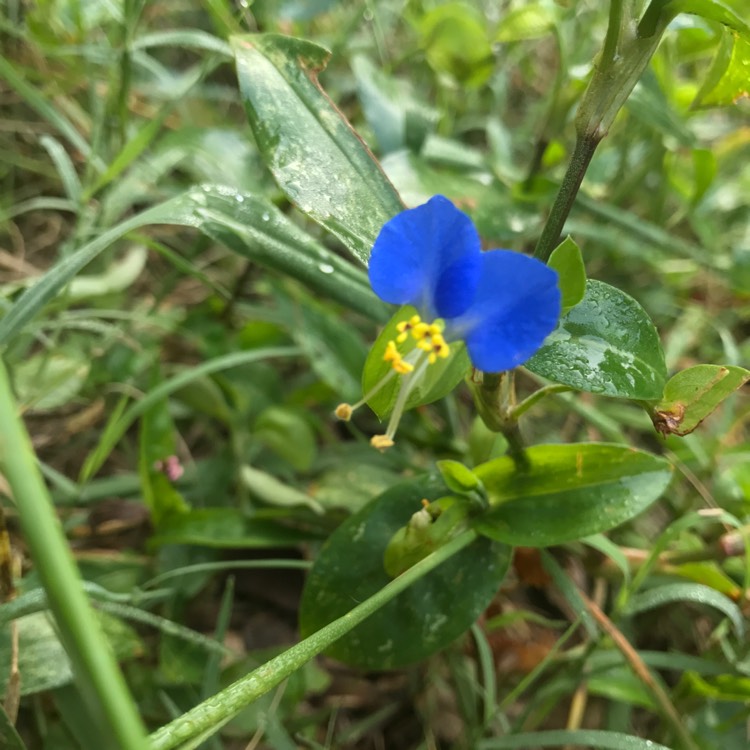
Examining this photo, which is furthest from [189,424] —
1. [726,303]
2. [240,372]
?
[726,303]

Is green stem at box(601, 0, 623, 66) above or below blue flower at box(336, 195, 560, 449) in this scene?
above

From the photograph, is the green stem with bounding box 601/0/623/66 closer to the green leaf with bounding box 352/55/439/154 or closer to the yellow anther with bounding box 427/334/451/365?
the yellow anther with bounding box 427/334/451/365

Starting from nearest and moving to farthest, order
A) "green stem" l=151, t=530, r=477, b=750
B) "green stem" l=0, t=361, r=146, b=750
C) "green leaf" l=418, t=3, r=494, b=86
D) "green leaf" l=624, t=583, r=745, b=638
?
"green stem" l=0, t=361, r=146, b=750, "green stem" l=151, t=530, r=477, b=750, "green leaf" l=624, t=583, r=745, b=638, "green leaf" l=418, t=3, r=494, b=86

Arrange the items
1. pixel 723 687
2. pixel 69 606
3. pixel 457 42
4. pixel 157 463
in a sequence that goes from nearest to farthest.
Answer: pixel 69 606, pixel 723 687, pixel 157 463, pixel 457 42

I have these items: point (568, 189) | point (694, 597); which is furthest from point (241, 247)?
point (694, 597)

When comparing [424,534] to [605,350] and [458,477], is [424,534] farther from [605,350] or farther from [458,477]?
[605,350]

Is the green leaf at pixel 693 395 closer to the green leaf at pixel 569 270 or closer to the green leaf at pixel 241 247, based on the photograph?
the green leaf at pixel 569 270

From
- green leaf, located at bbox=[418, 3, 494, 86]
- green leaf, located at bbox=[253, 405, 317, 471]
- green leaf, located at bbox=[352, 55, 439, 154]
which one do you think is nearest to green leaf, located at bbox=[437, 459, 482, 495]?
green leaf, located at bbox=[253, 405, 317, 471]
